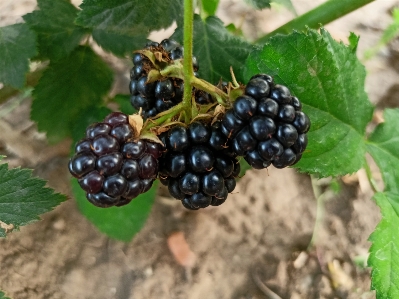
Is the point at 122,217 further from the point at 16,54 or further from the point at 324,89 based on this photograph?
the point at 324,89

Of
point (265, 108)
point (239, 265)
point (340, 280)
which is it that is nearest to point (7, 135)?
point (239, 265)

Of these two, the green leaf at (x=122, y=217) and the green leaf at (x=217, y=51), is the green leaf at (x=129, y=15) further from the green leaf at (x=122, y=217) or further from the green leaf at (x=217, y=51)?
the green leaf at (x=122, y=217)

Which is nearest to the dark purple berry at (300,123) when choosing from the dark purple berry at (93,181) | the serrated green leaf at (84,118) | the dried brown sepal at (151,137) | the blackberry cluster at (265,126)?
the blackberry cluster at (265,126)

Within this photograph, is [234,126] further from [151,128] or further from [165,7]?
[165,7]

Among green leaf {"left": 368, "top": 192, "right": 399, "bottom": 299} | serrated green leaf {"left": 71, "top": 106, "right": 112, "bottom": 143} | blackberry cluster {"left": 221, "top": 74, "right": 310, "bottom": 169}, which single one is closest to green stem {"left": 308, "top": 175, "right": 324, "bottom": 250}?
green leaf {"left": 368, "top": 192, "right": 399, "bottom": 299}

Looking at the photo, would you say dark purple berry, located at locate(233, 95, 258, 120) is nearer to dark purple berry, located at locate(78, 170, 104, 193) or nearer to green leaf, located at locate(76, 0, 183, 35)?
dark purple berry, located at locate(78, 170, 104, 193)

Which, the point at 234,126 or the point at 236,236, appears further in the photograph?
the point at 236,236
